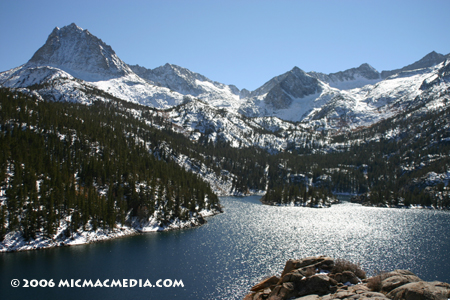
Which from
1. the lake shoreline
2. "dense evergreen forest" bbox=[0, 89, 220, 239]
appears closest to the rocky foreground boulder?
the lake shoreline

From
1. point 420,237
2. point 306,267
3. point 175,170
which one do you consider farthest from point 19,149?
point 420,237

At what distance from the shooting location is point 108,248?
74438mm

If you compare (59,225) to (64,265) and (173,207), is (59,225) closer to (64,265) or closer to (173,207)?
(64,265)

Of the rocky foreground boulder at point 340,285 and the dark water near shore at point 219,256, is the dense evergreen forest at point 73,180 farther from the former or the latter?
the rocky foreground boulder at point 340,285

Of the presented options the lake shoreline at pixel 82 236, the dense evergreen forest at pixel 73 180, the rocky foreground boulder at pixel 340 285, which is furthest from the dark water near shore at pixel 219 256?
the rocky foreground boulder at pixel 340 285

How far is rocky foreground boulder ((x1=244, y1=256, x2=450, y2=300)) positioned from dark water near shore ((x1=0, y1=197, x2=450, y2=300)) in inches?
774

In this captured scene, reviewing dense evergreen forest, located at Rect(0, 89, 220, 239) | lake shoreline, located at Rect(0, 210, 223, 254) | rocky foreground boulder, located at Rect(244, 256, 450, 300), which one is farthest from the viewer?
dense evergreen forest, located at Rect(0, 89, 220, 239)

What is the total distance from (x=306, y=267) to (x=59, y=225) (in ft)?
241

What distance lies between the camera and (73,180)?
100 meters

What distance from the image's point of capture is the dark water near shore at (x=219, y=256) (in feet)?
166

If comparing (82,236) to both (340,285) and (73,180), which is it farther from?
(340,285)

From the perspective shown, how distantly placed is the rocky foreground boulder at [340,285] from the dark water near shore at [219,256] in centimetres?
1966

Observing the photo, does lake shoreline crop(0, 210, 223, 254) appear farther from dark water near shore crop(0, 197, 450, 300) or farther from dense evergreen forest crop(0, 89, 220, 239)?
dark water near shore crop(0, 197, 450, 300)

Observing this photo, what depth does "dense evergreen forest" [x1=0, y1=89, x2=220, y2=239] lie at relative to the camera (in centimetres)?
7975
